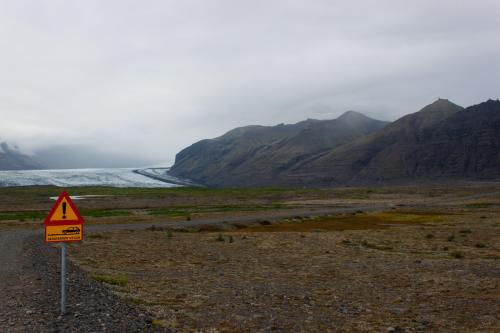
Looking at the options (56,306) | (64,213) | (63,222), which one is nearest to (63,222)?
(63,222)

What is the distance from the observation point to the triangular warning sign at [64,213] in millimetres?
11398

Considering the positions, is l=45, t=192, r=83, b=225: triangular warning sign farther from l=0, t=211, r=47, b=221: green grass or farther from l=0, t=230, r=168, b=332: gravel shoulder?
l=0, t=211, r=47, b=221: green grass

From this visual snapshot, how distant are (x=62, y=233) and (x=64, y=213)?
0.51 metres

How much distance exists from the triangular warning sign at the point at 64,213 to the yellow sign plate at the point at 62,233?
0.41ft

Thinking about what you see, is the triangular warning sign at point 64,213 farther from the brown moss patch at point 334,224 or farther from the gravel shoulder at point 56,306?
the brown moss patch at point 334,224

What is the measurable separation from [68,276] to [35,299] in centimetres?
441

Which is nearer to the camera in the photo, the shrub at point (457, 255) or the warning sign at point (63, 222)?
the warning sign at point (63, 222)

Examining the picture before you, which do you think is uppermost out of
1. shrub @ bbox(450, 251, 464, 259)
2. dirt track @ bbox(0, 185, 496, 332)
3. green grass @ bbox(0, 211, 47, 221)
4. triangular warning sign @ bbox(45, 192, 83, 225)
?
triangular warning sign @ bbox(45, 192, 83, 225)

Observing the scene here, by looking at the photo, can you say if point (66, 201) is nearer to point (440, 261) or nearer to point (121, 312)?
point (121, 312)

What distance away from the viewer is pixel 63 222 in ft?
37.9

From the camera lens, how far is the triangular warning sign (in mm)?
11398

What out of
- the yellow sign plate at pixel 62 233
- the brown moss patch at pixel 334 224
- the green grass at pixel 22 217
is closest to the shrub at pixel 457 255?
the brown moss patch at pixel 334 224

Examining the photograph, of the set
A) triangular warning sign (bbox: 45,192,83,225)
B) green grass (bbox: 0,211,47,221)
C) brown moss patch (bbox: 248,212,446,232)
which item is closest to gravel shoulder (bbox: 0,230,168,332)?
triangular warning sign (bbox: 45,192,83,225)

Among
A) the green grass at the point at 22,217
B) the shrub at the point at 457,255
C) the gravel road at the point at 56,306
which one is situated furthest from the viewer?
the green grass at the point at 22,217
